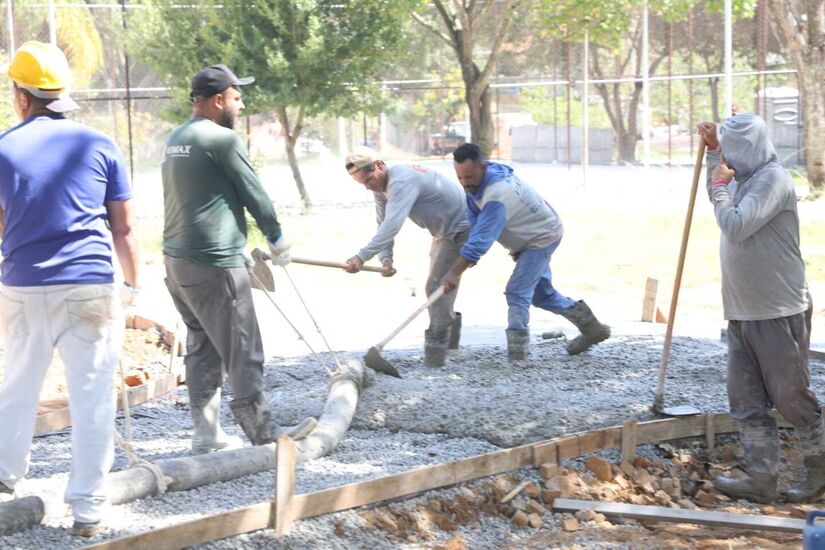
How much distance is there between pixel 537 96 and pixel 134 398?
33.1 meters

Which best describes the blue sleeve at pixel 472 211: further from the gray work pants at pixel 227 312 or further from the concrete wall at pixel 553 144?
the concrete wall at pixel 553 144

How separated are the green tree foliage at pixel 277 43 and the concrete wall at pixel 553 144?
1570 cm

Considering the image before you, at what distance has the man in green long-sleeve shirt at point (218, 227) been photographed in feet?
19.5

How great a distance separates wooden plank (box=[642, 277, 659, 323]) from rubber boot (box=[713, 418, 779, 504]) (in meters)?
4.73

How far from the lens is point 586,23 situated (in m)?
17.5

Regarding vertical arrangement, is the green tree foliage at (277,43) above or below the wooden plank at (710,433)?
above

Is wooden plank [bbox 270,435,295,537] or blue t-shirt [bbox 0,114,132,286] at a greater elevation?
blue t-shirt [bbox 0,114,132,286]

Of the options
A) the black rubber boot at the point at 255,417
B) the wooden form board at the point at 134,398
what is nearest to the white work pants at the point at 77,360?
the black rubber boot at the point at 255,417

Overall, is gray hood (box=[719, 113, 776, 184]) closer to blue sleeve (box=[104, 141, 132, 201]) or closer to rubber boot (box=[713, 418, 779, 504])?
rubber boot (box=[713, 418, 779, 504])

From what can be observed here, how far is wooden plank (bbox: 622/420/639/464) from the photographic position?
Answer: 6.44 meters

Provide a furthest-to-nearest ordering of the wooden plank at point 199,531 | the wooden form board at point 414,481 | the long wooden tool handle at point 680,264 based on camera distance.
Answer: the long wooden tool handle at point 680,264, the wooden form board at point 414,481, the wooden plank at point 199,531

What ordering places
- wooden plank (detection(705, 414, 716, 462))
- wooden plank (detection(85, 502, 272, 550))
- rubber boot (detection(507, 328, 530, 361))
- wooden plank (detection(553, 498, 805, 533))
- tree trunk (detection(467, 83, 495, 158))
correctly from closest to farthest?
wooden plank (detection(85, 502, 272, 550))
wooden plank (detection(553, 498, 805, 533))
wooden plank (detection(705, 414, 716, 462))
rubber boot (detection(507, 328, 530, 361))
tree trunk (detection(467, 83, 495, 158))

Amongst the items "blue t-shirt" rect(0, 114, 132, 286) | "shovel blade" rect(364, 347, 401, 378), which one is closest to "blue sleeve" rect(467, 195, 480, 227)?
"shovel blade" rect(364, 347, 401, 378)

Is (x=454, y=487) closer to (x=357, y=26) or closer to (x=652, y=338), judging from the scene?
(x=652, y=338)
